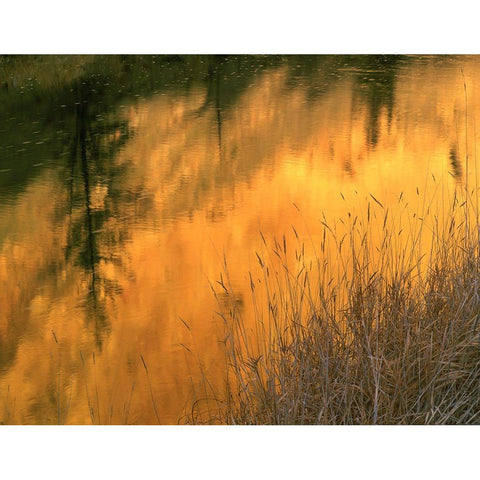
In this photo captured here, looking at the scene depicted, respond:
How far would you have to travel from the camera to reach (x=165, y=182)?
447 cm

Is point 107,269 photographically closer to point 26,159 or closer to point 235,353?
point 26,159

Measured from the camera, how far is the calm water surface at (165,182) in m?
3.42

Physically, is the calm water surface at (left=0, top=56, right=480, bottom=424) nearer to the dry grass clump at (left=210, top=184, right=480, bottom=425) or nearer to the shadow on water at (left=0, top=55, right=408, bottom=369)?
the shadow on water at (left=0, top=55, right=408, bottom=369)

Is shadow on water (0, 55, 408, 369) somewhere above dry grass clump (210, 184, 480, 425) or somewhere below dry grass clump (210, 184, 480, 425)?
above

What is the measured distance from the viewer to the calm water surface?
3.42 meters

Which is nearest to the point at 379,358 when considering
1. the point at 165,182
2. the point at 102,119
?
the point at 165,182

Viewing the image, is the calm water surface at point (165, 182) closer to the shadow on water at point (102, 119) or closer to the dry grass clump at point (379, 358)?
the shadow on water at point (102, 119)

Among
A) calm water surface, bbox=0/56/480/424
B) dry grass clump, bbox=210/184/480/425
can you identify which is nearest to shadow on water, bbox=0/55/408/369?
calm water surface, bbox=0/56/480/424

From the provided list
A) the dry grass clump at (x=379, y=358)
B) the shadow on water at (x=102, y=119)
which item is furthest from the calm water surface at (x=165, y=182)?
the dry grass clump at (x=379, y=358)

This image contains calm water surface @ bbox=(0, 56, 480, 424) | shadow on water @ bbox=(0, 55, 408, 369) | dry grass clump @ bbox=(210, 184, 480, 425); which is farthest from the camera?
shadow on water @ bbox=(0, 55, 408, 369)

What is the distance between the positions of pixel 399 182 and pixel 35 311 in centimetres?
213

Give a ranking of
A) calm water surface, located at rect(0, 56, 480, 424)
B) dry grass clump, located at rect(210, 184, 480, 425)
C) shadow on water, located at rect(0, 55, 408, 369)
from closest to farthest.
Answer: dry grass clump, located at rect(210, 184, 480, 425), calm water surface, located at rect(0, 56, 480, 424), shadow on water, located at rect(0, 55, 408, 369)

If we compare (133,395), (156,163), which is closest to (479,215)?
(133,395)

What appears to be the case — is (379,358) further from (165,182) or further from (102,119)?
(102,119)
